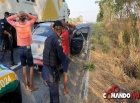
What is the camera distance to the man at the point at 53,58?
12.1ft

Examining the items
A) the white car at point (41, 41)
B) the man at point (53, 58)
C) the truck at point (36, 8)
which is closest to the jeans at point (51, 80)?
the man at point (53, 58)

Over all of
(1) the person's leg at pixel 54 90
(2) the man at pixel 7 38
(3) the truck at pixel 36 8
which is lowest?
(1) the person's leg at pixel 54 90

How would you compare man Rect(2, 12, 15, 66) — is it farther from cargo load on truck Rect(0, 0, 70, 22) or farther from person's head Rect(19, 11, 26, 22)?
person's head Rect(19, 11, 26, 22)

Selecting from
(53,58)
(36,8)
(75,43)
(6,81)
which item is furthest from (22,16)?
(36,8)

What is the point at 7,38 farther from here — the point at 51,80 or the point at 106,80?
the point at 51,80

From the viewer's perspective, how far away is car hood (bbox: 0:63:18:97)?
9.68ft

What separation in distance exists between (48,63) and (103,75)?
→ 319 cm

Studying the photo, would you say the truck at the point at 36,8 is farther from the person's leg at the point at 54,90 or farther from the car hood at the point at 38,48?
the person's leg at the point at 54,90

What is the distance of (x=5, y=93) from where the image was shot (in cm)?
Result: 305

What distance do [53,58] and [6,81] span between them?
39.6 inches

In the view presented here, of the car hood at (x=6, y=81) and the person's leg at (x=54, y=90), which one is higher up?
the car hood at (x=6, y=81)

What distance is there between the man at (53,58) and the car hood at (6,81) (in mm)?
681

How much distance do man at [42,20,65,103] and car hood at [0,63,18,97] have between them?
0.68m

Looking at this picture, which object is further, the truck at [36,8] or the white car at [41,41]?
the truck at [36,8]
